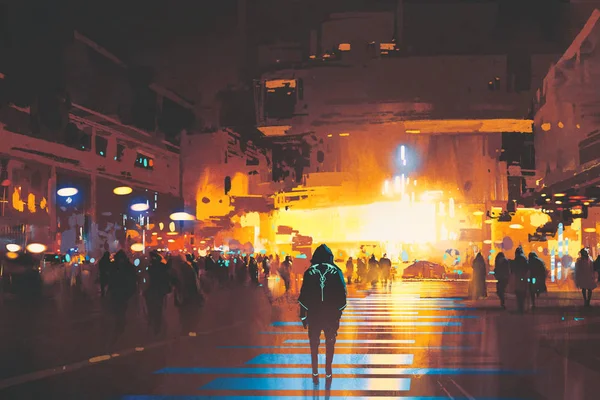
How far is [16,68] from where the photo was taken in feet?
77.7

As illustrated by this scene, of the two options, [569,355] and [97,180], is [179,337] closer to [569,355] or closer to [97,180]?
[569,355]

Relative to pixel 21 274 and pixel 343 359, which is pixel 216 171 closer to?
pixel 21 274

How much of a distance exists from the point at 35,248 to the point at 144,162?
28.1ft

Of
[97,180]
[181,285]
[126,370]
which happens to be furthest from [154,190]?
[126,370]

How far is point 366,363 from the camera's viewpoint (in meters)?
13.4

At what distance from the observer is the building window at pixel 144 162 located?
1389 inches

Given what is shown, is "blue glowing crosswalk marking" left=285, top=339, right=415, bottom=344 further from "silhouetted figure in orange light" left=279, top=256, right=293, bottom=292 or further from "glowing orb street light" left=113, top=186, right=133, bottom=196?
"silhouetted figure in orange light" left=279, top=256, right=293, bottom=292

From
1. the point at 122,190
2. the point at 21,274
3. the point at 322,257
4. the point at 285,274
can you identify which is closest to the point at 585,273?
the point at 285,274

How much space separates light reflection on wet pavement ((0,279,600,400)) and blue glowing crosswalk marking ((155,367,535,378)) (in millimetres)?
16

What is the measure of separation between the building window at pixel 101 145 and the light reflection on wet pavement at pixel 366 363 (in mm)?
10837

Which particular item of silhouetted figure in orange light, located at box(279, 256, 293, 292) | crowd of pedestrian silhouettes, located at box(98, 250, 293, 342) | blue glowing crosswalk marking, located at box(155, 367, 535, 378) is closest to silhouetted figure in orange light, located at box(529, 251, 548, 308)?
silhouetted figure in orange light, located at box(279, 256, 293, 292)

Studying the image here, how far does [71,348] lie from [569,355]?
9.26 meters

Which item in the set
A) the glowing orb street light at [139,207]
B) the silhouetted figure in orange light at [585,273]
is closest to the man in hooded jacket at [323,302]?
the silhouetted figure in orange light at [585,273]

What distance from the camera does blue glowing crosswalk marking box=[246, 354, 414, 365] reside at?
13.4 meters
